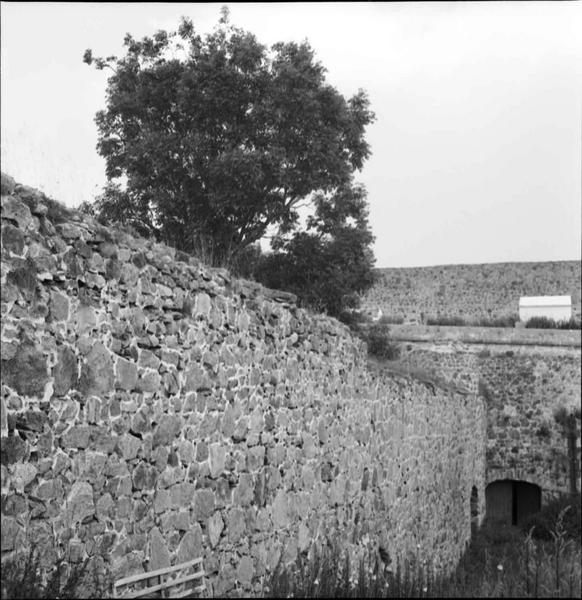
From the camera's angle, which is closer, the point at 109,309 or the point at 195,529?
the point at 109,309

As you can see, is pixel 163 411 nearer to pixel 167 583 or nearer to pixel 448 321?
pixel 167 583

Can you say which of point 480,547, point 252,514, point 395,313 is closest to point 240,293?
point 252,514

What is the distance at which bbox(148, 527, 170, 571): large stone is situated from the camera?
5774 mm

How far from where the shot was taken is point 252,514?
7336mm

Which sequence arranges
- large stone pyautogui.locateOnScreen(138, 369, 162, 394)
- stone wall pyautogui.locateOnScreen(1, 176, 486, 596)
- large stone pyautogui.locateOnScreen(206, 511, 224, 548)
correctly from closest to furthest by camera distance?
1. stone wall pyautogui.locateOnScreen(1, 176, 486, 596)
2. large stone pyautogui.locateOnScreen(138, 369, 162, 394)
3. large stone pyautogui.locateOnScreen(206, 511, 224, 548)

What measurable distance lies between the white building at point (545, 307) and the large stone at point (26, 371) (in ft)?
84.0

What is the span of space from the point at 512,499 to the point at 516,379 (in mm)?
3256

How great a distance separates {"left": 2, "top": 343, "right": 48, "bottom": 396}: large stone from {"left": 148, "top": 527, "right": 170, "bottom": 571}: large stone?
1585 millimetres

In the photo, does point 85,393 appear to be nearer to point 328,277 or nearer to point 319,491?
point 319,491

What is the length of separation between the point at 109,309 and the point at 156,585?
6.19 ft

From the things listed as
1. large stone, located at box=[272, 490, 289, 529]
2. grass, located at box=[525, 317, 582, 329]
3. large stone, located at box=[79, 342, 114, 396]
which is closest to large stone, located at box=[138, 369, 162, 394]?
large stone, located at box=[79, 342, 114, 396]

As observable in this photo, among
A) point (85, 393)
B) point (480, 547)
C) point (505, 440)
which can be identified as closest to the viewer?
point (85, 393)

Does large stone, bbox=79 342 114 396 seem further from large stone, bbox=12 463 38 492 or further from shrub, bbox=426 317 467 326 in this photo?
shrub, bbox=426 317 467 326

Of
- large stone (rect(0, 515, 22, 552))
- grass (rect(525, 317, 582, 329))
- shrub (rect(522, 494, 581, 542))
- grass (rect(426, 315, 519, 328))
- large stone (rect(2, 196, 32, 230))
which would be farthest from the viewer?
grass (rect(426, 315, 519, 328))
